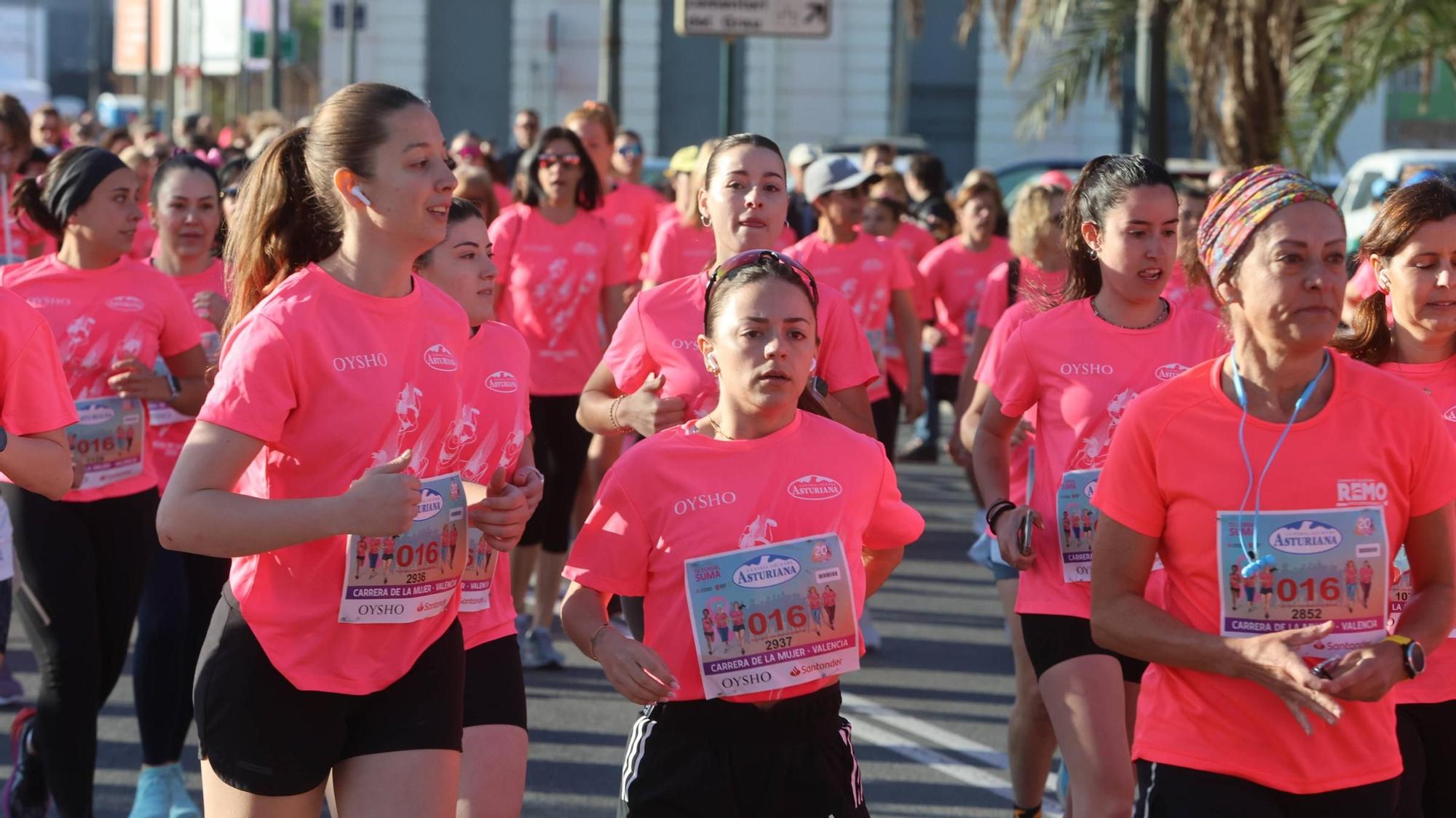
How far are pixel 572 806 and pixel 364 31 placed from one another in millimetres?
33785

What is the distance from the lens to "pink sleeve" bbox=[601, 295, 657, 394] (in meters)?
5.30

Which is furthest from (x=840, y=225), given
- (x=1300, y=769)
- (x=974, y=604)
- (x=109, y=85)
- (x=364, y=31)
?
(x=109, y=85)

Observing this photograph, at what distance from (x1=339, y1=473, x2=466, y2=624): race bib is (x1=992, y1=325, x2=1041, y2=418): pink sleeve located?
183 cm

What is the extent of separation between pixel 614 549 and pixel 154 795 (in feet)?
8.62

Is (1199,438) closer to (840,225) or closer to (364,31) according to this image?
(840,225)

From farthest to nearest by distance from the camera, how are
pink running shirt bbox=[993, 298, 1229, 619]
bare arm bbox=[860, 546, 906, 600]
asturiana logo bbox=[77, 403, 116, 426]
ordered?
asturiana logo bbox=[77, 403, 116, 426] < pink running shirt bbox=[993, 298, 1229, 619] < bare arm bbox=[860, 546, 906, 600]

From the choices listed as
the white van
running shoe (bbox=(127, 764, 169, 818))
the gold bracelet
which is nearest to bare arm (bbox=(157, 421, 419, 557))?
the gold bracelet

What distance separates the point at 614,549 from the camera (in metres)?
3.78

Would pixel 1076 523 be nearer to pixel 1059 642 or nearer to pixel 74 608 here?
pixel 1059 642

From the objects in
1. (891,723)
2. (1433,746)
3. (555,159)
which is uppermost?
(555,159)

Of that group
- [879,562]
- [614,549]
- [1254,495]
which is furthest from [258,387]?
[1254,495]

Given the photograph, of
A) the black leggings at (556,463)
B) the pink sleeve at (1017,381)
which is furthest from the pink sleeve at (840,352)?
the black leggings at (556,463)

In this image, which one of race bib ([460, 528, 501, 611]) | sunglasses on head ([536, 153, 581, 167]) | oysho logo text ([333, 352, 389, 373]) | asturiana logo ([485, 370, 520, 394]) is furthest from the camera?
sunglasses on head ([536, 153, 581, 167])

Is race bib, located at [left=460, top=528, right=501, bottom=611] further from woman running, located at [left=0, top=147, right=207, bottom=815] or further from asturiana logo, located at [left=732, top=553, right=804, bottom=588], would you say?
woman running, located at [left=0, top=147, right=207, bottom=815]
